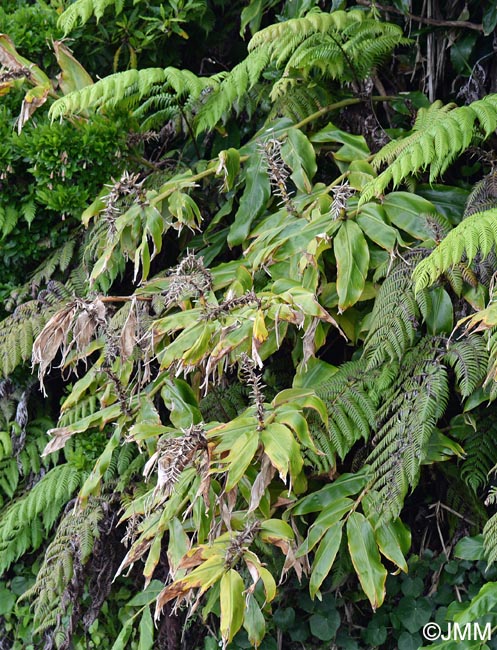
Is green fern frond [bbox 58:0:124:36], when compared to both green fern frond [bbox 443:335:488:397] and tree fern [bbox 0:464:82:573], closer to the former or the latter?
tree fern [bbox 0:464:82:573]

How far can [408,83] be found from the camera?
3.18 metres

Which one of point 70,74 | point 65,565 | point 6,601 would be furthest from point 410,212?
point 6,601

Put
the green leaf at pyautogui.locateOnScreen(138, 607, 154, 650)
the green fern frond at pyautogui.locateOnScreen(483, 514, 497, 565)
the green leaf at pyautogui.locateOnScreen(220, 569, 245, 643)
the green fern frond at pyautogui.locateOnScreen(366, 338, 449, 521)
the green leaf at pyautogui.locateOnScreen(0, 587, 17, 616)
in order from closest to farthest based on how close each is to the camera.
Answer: the green leaf at pyautogui.locateOnScreen(220, 569, 245, 643) < the green fern frond at pyautogui.locateOnScreen(483, 514, 497, 565) < the green fern frond at pyautogui.locateOnScreen(366, 338, 449, 521) < the green leaf at pyautogui.locateOnScreen(138, 607, 154, 650) < the green leaf at pyautogui.locateOnScreen(0, 587, 17, 616)

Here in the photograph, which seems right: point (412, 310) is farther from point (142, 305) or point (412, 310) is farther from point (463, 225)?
point (142, 305)

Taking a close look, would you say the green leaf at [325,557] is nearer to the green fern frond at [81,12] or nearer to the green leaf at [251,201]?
the green leaf at [251,201]

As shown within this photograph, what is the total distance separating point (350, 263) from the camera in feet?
7.40

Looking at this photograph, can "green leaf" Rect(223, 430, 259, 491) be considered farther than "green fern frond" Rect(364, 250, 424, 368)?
No

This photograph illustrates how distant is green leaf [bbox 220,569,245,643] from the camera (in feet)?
6.06

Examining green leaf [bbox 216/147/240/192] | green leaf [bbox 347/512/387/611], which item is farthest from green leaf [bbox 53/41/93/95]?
green leaf [bbox 347/512/387/611]

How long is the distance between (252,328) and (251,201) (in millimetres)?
711

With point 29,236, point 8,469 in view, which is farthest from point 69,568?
point 29,236

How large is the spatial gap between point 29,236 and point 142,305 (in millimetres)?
736

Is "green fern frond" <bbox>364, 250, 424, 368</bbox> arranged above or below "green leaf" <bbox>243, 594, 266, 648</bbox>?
above

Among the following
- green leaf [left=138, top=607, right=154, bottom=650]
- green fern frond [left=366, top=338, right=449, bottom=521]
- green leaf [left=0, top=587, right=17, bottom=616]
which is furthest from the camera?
green leaf [left=0, top=587, right=17, bottom=616]
